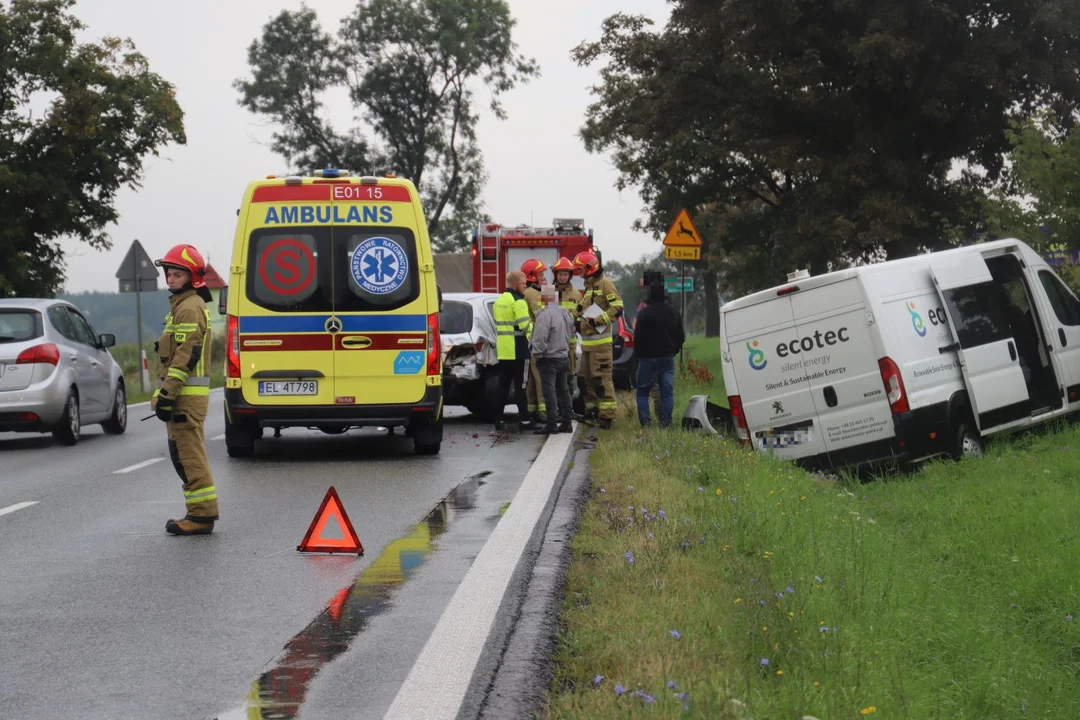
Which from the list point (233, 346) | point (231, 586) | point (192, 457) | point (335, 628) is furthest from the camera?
point (233, 346)

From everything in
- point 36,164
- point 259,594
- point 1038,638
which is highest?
point 36,164

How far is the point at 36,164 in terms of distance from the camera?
32188 mm

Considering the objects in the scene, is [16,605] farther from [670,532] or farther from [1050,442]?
[1050,442]

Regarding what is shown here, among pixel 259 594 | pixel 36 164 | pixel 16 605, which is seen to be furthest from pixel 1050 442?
pixel 36 164

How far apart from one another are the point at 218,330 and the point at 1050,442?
42403mm

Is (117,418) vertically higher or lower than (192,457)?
lower

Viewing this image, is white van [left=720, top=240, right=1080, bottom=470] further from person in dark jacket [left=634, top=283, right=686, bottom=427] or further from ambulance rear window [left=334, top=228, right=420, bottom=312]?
ambulance rear window [left=334, top=228, right=420, bottom=312]

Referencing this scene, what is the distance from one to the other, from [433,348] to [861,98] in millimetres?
16153

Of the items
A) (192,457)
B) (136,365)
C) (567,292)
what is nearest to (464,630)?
(192,457)

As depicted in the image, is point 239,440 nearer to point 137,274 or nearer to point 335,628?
point 335,628

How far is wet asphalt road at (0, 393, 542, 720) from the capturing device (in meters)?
5.46

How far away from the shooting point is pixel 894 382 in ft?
42.4

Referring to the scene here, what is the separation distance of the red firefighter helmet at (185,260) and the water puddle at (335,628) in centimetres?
215

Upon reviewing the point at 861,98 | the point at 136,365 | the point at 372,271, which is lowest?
Answer: the point at 136,365
